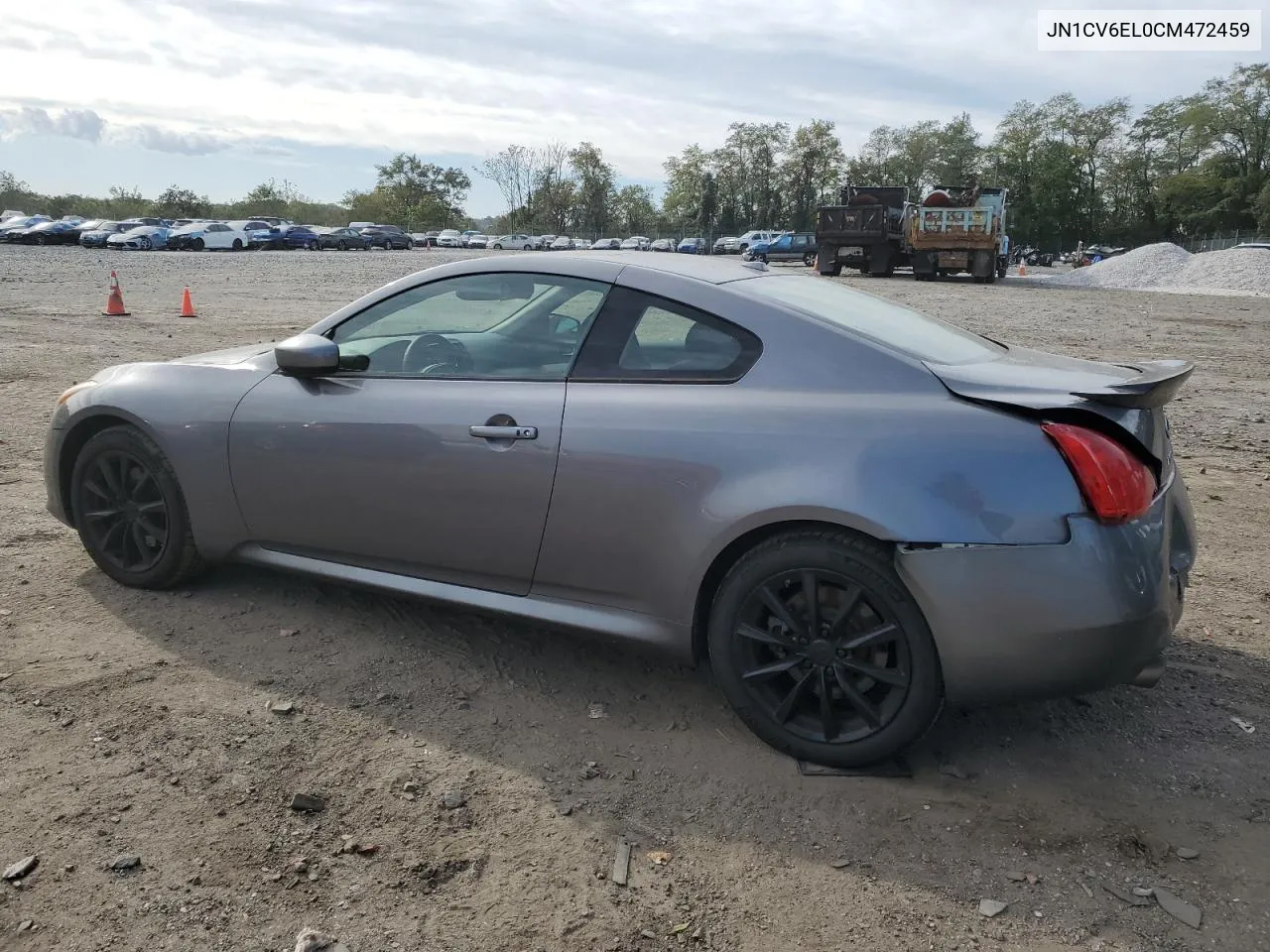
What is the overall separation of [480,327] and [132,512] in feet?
5.40

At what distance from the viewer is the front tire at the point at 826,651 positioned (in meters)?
2.76

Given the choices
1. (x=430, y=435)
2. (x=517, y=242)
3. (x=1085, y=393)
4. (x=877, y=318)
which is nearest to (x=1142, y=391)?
(x=1085, y=393)

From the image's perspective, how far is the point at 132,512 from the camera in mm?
4082

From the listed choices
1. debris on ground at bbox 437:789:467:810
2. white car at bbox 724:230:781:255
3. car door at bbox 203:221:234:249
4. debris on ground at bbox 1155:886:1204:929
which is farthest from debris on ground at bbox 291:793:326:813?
white car at bbox 724:230:781:255

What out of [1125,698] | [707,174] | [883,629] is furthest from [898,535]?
[707,174]

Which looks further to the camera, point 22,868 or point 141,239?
point 141,239

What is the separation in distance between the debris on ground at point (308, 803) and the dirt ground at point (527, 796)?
0.04 metres

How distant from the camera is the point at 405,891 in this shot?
242cm

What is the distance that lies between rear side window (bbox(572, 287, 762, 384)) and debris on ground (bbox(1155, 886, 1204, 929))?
1759 mm

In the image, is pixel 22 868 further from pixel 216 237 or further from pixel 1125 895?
pixel 216 237

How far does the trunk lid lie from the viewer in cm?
271

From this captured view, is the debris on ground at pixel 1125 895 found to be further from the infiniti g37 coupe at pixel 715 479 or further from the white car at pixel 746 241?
the white car at pixel 746 241

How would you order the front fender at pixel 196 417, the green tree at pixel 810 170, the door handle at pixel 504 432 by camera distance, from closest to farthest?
the door handle at pixel 504 432
the front fender at pixel 196 417
the green tree at pixel 810 170

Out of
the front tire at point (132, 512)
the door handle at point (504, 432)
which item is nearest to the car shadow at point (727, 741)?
the front tire at point (132, 512)
